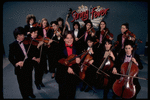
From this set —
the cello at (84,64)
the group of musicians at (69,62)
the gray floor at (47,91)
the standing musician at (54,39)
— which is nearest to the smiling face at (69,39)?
the group of musicians at (69,62)

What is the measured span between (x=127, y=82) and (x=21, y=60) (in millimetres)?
2031

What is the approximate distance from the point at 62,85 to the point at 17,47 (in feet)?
3.77

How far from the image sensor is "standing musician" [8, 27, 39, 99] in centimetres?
175

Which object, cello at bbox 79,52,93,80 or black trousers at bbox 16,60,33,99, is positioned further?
cello at bbox 79,52,93,80

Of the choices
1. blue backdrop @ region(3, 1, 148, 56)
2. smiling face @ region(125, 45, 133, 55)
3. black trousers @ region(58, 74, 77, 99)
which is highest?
blue backdrop @ region(3, 1, 148, 56)

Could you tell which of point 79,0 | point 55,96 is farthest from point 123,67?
point 79,0

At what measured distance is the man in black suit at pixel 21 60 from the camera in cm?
175

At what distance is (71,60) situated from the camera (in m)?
1.85

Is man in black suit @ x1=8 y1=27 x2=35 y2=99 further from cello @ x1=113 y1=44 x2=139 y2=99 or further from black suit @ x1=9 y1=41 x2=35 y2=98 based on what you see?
cello @ x1=113 y1=44 x2=139 y2=99

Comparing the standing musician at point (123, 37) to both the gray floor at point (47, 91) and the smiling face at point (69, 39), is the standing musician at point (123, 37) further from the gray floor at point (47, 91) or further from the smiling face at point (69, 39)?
the smiling face at point (69, 39)

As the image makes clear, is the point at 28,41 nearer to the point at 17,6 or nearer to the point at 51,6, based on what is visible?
the point at 51,6

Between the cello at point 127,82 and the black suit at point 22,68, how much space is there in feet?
5.73

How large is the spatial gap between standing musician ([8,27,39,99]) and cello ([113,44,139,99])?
5.75 feet

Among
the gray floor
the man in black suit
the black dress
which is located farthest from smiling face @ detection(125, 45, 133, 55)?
the man in black suit
